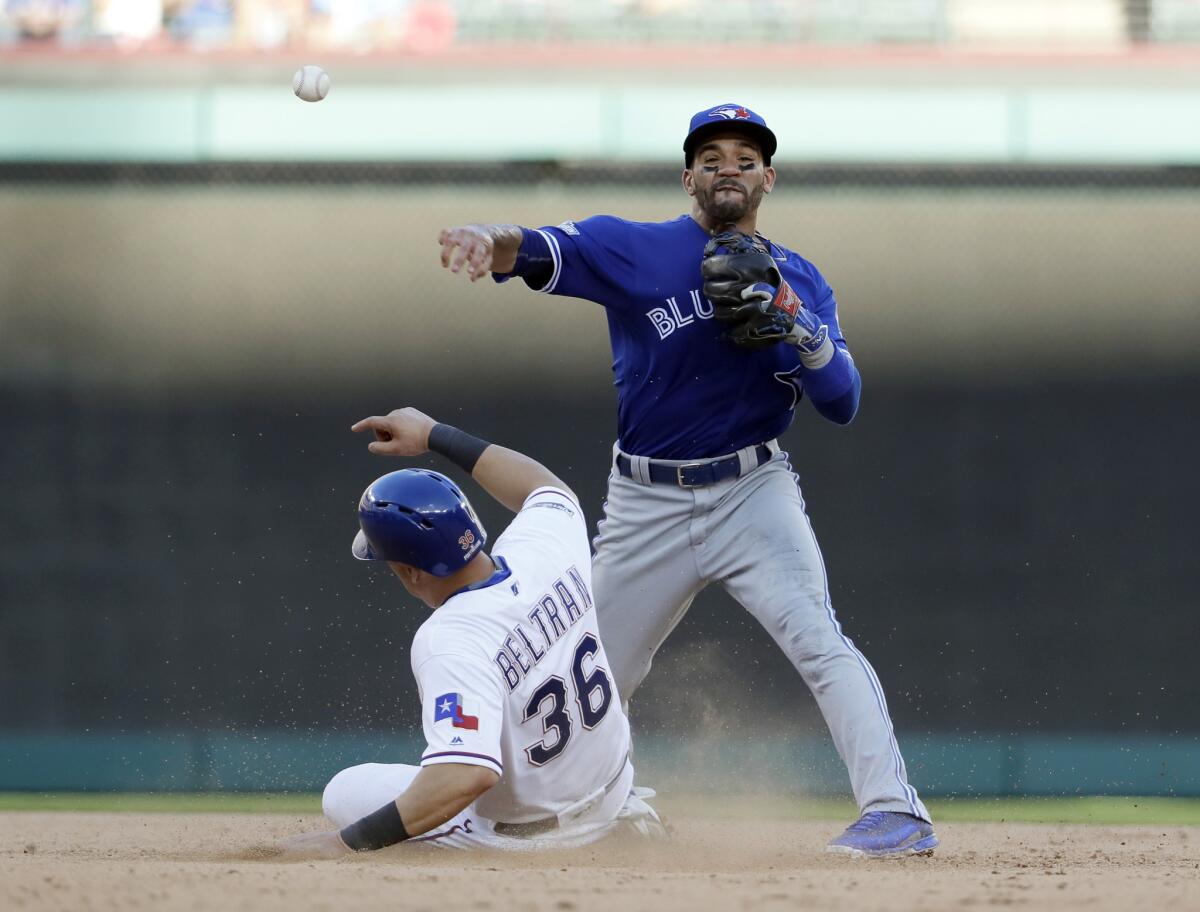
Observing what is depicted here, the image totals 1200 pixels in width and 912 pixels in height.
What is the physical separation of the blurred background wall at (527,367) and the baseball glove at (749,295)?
8.20 feet

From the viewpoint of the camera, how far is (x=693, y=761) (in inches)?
213

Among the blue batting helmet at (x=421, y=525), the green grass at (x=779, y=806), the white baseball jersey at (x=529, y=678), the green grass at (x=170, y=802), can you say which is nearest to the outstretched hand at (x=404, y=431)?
the white baseball jersey at (x=529, y=678)

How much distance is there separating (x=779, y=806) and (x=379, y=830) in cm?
302

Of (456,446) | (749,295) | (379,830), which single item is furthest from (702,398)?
(379,830)

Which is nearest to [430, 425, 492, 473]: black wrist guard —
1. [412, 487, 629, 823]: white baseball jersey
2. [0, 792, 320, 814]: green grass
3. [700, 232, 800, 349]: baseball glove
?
[412, 487, 629, 823]: white baseball jersey

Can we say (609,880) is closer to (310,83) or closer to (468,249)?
(468,249)

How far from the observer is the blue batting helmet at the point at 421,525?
2703mm

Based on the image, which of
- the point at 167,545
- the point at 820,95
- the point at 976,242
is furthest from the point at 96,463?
the point at 976,242

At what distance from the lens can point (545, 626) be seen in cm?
278

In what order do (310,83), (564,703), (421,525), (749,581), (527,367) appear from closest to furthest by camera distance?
1. (421,525)
2. (564,703)
3. (749,581)
4. (310,83)
5. (527,367)

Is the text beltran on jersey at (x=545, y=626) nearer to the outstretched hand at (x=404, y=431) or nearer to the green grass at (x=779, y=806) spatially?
the outstretched hand at (x=404, y=431)

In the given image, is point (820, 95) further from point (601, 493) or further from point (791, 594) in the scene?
point (791, 594)

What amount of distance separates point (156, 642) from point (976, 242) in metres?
3.63

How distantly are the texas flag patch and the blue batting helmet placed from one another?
0.27 metres
